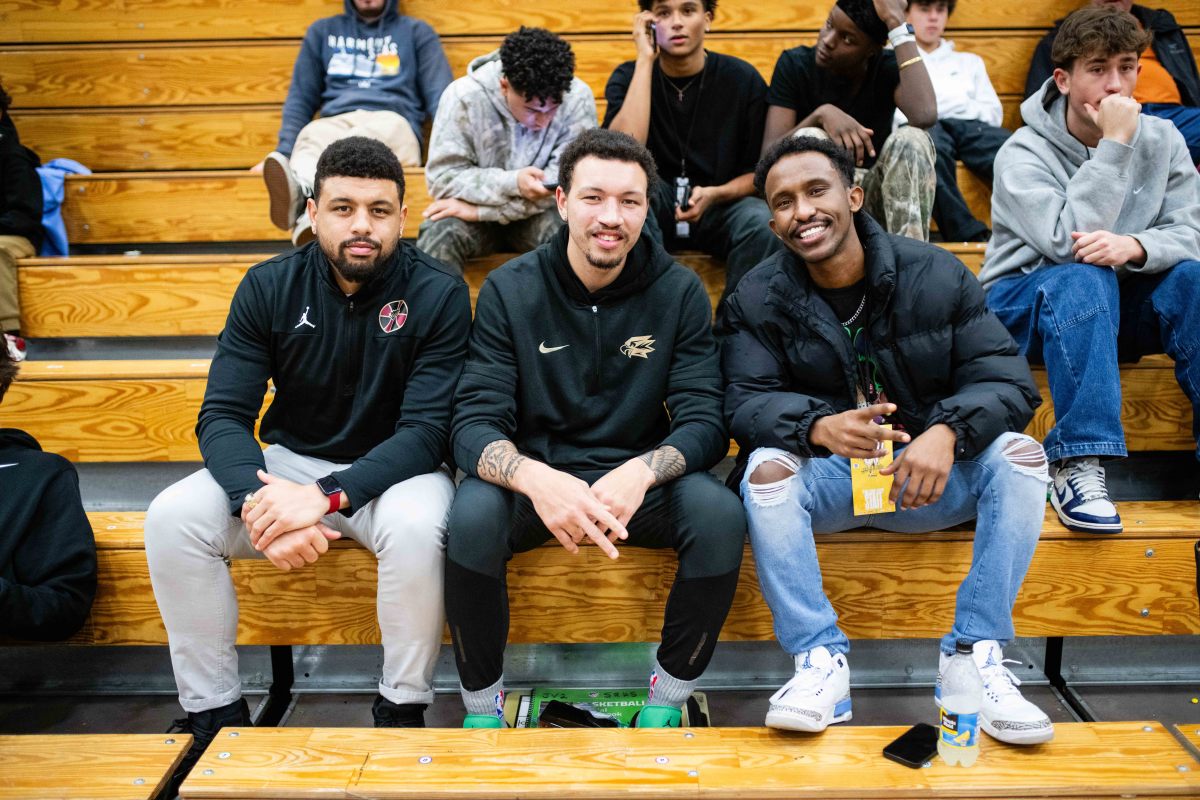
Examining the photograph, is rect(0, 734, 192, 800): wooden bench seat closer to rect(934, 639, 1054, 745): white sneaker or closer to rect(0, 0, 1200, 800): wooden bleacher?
rect(0, 0, 1200, 800): wooden bleacher

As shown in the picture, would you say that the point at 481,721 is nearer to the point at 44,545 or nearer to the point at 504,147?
the point at 44,545

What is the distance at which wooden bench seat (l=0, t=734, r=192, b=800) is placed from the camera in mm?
1466

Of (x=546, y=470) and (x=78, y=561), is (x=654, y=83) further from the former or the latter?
(x=78, y=561)

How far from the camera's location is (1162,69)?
2975 mm

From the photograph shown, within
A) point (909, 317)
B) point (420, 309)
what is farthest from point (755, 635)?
point (420, 309)

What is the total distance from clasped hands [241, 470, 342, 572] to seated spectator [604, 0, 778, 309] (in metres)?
1.19

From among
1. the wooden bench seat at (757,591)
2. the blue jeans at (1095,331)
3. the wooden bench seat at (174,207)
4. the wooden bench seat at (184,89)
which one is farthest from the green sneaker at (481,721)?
the wooden bench seat at (184,89)

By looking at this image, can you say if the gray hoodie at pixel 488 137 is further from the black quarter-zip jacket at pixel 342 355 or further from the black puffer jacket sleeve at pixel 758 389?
the black puffer jacket sleeve at pixel 758 389

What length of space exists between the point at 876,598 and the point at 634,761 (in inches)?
24.0

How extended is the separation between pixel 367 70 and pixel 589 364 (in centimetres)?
183

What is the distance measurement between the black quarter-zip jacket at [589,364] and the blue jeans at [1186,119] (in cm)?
186

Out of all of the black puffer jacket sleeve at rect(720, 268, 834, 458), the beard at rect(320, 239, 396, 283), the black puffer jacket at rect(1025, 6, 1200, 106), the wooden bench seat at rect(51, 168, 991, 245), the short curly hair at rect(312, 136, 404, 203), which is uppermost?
the black puffer jacket at rect(1025, 6, 1200, 106)

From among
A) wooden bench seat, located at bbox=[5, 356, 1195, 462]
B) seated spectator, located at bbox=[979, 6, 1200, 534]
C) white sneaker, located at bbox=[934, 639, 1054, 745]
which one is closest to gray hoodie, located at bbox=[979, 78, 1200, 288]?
seated spectator, located at bbox=[979, 6, 1200, 534]

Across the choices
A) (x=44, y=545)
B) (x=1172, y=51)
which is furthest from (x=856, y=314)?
(x=1172, y=51)
